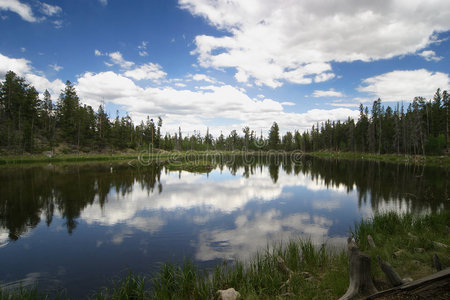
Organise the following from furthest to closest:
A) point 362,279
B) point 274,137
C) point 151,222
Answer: point 274,137 → point 151,222 → point 362,279

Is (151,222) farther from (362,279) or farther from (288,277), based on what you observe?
(362,279)

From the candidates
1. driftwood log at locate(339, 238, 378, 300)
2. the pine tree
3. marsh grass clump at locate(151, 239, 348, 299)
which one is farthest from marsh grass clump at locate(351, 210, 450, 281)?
the pine tree

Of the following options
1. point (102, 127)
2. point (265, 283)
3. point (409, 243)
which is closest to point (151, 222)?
point (265, 283)

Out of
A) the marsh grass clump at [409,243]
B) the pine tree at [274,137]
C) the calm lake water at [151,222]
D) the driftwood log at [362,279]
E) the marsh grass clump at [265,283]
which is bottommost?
the calm lake water at [151,222]

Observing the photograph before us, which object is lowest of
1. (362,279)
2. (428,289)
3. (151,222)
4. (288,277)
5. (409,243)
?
(151,222)

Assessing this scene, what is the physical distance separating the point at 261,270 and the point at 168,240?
6001 millimetres

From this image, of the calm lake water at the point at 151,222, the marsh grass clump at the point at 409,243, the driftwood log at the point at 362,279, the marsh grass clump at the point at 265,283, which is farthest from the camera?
the calm lake water at the point at 151,222

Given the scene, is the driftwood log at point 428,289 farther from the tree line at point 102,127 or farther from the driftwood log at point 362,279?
the tree line at point 102,127

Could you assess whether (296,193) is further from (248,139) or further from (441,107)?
(248,139)

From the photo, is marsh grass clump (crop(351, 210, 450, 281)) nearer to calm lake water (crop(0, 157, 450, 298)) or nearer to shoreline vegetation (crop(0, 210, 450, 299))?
shoreline vegetation (crop(0, 210, 450, 299))

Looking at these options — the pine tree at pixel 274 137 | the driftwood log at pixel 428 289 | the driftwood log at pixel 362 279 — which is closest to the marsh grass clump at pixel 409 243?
the driftwood log at pixel 362 279

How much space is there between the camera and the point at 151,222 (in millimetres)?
14312

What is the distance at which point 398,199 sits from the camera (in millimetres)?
18406

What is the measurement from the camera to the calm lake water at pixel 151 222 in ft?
29.3
